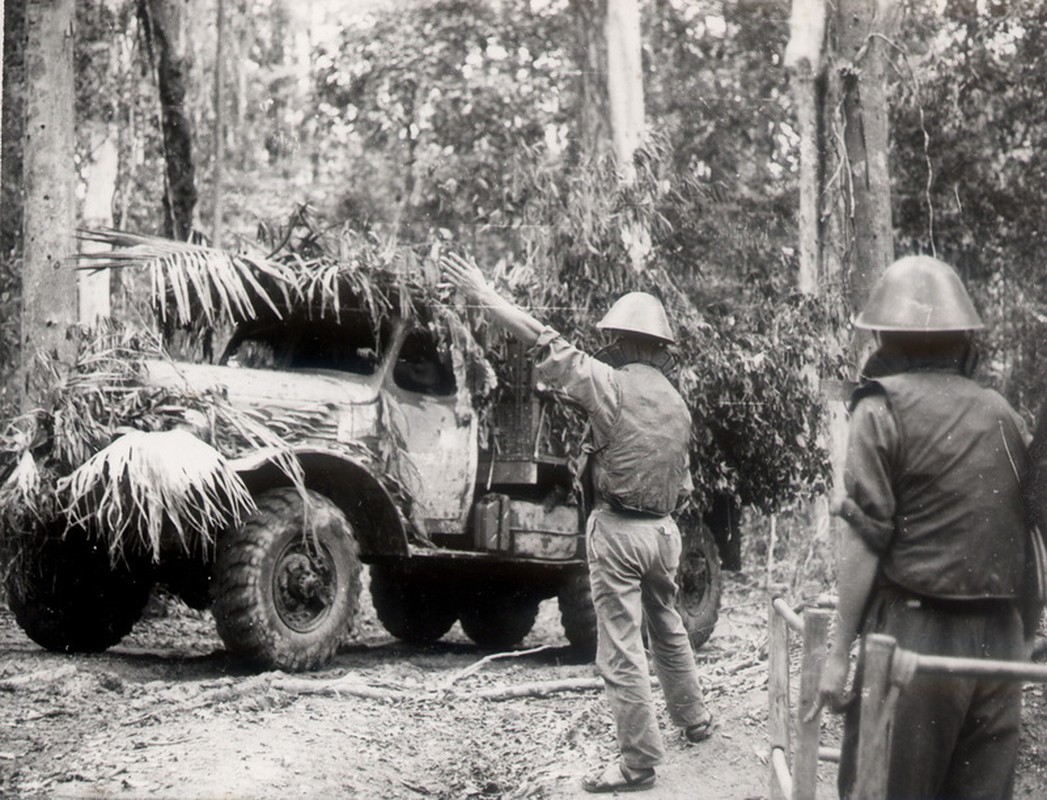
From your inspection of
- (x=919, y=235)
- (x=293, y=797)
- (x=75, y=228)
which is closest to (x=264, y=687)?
(x=293, y=797)

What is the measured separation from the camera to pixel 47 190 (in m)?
9.33

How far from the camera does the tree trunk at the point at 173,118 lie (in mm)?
13281

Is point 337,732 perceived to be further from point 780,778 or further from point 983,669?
point 983,669

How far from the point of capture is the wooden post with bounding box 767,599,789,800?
15.0 feet

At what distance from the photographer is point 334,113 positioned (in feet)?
75.4

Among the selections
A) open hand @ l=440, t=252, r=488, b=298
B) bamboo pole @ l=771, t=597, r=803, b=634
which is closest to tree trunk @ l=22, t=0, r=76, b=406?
open hand @ l=440, t=252, r=488, b=298

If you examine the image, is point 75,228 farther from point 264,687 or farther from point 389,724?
point 389,724

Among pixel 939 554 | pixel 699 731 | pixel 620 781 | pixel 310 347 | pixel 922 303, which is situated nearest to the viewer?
pixel 939 554

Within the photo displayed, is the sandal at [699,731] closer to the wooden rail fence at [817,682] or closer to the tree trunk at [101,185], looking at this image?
the wooden rail fence at [817,682]

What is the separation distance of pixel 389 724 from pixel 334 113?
17.5m

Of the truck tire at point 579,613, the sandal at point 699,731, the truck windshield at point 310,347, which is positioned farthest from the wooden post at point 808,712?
the truck windshield at point 310,347

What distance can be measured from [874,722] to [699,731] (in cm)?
310

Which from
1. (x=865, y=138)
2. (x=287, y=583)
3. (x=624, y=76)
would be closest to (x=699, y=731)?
(x=287, y=583)

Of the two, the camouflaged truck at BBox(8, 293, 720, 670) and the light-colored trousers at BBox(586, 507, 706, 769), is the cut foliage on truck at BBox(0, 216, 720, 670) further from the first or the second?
the light-colored trousers at BBox(586, 507, 706, 769)
